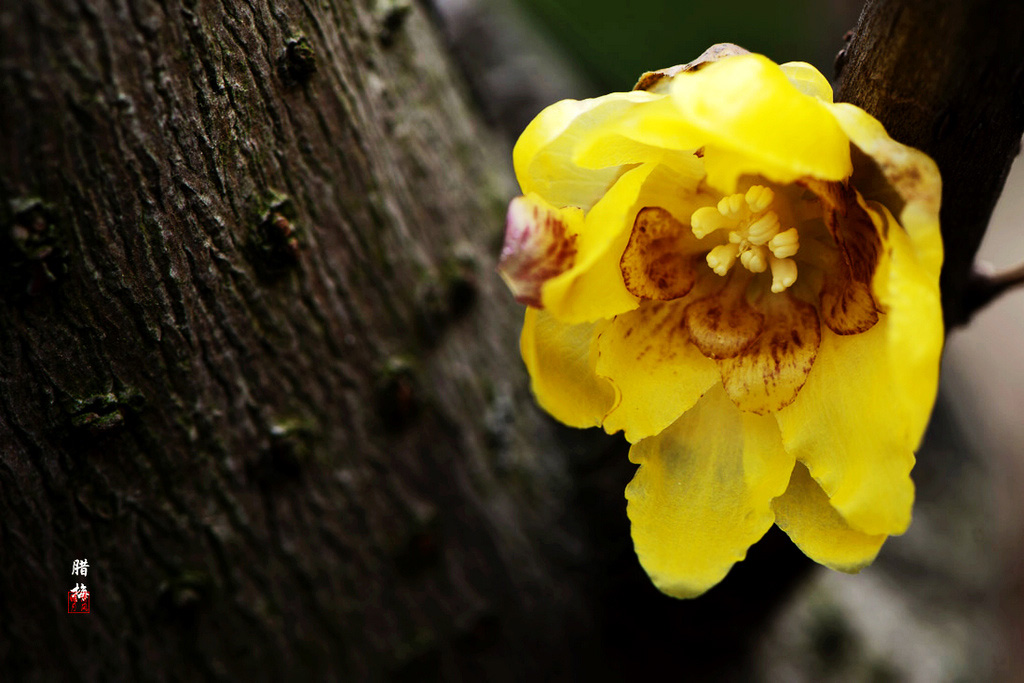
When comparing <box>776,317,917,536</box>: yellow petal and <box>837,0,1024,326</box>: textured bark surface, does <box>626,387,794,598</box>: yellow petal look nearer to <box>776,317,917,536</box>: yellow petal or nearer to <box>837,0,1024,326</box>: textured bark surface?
<box>776,317,917,536</box>: yellow petal

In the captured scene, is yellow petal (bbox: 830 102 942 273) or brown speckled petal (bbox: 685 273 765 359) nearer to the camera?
yellow petal (bbox: 830 102 942 273)

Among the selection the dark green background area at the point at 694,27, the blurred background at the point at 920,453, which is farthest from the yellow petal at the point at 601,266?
the dark green background area at the point at 694,27

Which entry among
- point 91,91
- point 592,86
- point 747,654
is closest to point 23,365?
point 91,91

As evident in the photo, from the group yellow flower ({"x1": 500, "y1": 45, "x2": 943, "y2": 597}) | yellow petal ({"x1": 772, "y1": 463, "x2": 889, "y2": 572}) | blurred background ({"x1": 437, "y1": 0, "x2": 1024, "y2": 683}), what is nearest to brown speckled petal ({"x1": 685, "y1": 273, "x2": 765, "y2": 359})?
yellow flower ({"x1": 500, "y1": 45, "x2": 943, "y2": 597})

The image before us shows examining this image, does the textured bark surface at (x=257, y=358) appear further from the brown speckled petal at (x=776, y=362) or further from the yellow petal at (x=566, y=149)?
the brown speckled petal at (x=776, y=362)

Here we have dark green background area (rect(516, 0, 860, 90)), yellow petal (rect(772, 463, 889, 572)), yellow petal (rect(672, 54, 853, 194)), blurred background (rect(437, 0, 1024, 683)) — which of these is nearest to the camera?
yellow petal (rect(672, 54, 853, 194))

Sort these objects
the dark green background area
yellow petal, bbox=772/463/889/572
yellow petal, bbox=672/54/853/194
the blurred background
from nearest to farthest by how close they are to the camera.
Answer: yellow petal, bbox=672/54/853/194, yellow petal, bbox=772/463/889/572, the blurred background, the dark green background area

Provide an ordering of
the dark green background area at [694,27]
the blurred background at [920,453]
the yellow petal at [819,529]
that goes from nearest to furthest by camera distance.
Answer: the yellow petal at [819,529], the blurred background at [920,453], the dark green background area at [694,27]

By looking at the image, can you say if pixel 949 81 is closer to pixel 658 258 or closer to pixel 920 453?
pixel 658 258
